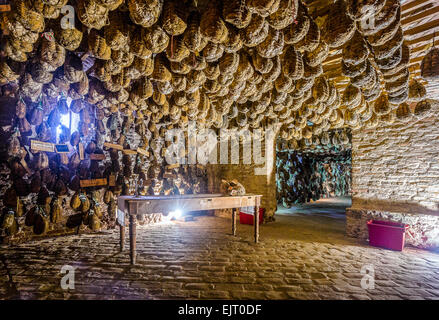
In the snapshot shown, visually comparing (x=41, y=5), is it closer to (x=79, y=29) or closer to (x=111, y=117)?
(x=79, y=29)

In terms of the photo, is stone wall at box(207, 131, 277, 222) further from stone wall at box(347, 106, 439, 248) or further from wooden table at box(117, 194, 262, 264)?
wooden table at box(117, 194, 262, 264)

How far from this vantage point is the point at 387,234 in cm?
493

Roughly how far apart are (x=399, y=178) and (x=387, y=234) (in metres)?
1.52

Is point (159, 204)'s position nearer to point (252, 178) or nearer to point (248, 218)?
point (248, 218)

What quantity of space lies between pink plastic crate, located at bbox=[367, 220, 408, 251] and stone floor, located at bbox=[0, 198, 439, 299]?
22 cm

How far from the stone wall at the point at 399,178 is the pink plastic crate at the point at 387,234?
0.41 meters

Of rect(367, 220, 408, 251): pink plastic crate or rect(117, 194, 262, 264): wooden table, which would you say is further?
rect(367, 220, 408, 251): pink plastic crate

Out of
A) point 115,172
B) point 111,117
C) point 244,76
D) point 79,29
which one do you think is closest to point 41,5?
point 79,29

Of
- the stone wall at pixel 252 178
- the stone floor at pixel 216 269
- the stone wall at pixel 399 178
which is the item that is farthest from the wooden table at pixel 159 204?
the stone wall at pixel 399 178

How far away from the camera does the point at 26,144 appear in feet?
16.4

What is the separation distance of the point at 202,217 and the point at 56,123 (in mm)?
5804

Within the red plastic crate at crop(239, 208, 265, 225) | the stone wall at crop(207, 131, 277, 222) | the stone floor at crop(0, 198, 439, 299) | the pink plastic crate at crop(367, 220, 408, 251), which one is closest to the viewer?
the stone floor at crop(0, 198, 439, 299)

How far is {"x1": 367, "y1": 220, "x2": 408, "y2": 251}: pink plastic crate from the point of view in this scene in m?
4.75

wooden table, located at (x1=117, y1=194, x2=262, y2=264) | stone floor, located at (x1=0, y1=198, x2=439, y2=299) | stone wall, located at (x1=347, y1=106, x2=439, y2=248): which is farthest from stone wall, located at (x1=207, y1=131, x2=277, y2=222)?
wooden table, located at (x1=117, y1=194, x2=262, y2=264)
